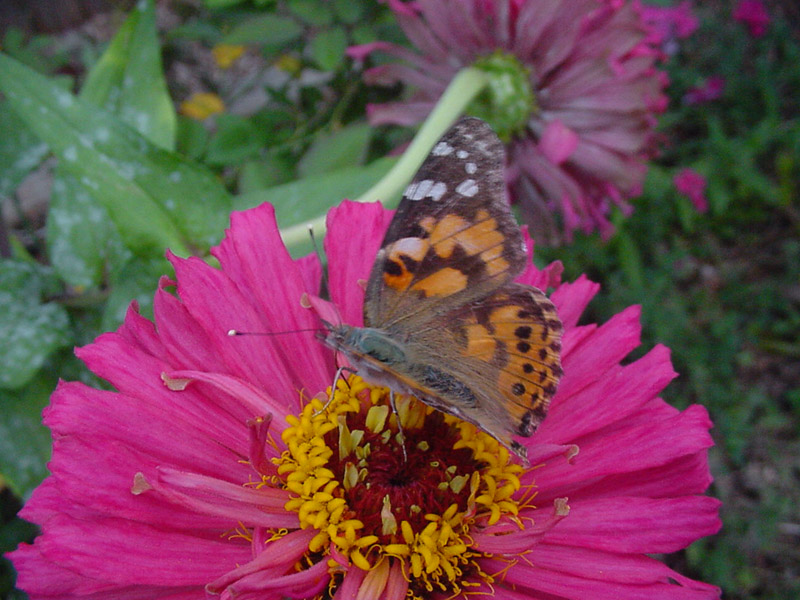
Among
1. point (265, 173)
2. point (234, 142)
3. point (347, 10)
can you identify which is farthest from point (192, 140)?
point (347, 10)

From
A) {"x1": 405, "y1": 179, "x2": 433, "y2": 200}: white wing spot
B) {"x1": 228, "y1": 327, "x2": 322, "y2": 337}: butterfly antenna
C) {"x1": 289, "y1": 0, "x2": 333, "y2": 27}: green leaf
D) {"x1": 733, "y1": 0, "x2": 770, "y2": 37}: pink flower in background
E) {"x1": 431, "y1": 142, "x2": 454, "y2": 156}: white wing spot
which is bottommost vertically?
{"x1": 733, "y1": 0, "x2": 770, "y2": 37}: pink flower in background

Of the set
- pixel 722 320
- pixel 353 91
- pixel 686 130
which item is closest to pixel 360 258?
pixel 353 91

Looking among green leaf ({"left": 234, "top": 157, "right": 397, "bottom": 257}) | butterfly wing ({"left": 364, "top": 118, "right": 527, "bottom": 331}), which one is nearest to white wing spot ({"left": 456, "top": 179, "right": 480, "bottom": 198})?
butterfly wing ({"left": 364, "top": 118, "right": 527, "bottom": 331})

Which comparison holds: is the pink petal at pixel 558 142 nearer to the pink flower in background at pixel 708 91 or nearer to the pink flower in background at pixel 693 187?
the pink flower in background at pixel 693 187

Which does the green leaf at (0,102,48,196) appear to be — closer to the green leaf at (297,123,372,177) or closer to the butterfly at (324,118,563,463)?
the green leaf at (297,123,372,177)

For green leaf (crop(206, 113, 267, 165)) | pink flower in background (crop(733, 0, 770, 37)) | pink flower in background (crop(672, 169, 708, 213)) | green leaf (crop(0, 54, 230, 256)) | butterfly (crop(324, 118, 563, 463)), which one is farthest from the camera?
pink flower in background (crop(733, 0, 770, 37))

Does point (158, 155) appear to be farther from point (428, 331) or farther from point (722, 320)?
point (722, 320)

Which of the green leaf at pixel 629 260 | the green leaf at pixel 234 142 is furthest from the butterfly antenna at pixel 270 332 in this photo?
the green leaf at pixel 629 260

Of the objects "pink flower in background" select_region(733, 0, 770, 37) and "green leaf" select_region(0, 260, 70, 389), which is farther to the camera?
"pink flower in background" select_region(733, 0, 770, 37)
